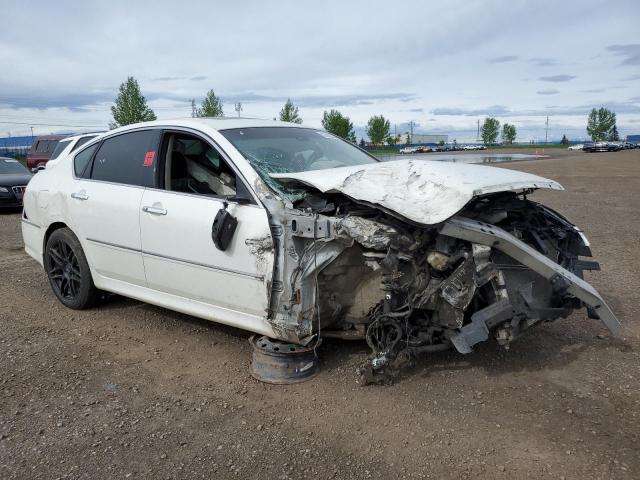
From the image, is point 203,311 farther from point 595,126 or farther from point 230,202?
point 595,126

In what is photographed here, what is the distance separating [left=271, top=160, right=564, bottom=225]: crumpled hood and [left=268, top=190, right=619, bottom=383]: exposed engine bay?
108 mm

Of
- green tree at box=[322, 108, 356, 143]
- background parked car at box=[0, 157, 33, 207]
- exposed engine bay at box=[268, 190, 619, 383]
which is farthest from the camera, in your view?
green tree at box=[322, 108, 356, 143]

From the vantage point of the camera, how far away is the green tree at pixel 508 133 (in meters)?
109

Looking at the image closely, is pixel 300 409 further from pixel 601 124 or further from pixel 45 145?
pixel 601 124

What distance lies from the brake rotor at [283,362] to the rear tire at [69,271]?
203cm

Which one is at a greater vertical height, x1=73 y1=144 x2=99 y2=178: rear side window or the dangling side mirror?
x1=73 y1=144 x2=99 y2=178: rear side window

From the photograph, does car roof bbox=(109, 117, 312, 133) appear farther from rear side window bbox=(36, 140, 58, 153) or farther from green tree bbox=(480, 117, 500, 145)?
green tree bbox=(480, 117, 500, 145)

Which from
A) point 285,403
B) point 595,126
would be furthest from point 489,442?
point 595,126

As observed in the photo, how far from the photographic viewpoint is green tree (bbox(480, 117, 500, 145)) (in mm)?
103188

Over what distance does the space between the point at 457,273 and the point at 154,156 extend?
255 cm

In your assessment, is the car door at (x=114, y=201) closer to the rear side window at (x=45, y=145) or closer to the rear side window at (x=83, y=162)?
the rear side window at (x=83, y=162)

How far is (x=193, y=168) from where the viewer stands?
14.4 feet

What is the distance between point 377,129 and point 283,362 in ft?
266

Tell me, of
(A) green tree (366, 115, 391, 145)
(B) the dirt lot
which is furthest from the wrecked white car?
(A) green tree (366, 115, 391, 145)
